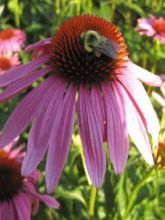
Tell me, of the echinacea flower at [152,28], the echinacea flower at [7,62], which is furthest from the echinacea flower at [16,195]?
the echinacea flower at [152,28]

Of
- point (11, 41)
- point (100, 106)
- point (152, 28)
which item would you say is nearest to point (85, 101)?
point (100, 106)

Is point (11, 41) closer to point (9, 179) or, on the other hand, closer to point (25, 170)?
point (9, 179)

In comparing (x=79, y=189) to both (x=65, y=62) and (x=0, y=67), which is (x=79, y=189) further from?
(x=0, y=67)

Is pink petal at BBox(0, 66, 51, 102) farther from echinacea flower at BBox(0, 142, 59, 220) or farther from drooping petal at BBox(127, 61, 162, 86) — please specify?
echinacea flower at BBox(0, 142, 59, 220)

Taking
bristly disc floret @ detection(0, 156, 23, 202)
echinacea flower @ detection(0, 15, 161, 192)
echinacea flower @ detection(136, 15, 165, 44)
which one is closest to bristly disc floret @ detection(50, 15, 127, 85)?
echinacea flower @ detection(0, 15, 161, 192)

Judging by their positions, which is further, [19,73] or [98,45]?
[19,73]

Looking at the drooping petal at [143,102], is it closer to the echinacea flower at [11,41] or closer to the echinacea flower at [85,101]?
the echinacea flower at [85,101]
